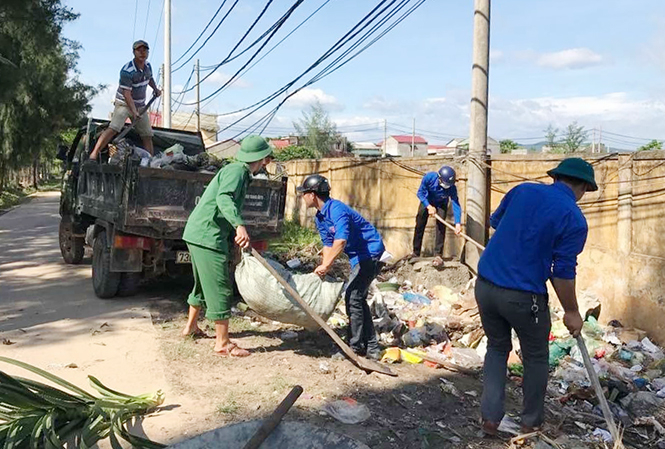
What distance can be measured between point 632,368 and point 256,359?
3500 millimetres

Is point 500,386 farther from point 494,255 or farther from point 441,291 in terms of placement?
point 441,291

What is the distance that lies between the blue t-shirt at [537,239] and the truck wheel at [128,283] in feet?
14.8

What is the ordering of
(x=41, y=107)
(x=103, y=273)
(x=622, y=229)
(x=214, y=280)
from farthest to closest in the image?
(x=41, y=107)
(x=103, y=273)
(x=622, y=229)
(x=214, y=280)

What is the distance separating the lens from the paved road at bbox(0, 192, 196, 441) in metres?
4.39

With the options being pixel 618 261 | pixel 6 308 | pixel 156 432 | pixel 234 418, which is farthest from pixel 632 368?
pixel 6 308

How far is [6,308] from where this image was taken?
6379mm

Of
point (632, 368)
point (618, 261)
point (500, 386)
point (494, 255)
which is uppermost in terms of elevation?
point (494, 255)

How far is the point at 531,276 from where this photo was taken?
11.3 ft

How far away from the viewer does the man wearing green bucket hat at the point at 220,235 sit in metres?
4.80

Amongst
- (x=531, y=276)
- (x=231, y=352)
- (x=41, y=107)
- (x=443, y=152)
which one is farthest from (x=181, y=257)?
(x=41, y=107)

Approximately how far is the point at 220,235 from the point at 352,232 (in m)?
1.11

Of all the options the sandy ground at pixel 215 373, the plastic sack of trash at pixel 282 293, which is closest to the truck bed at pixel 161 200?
the sandy ground at pixel 215 373

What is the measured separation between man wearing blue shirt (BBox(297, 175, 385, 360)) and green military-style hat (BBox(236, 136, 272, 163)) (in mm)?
440

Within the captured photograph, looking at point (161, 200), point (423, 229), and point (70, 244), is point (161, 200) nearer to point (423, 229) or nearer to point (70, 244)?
point (70, 244)
